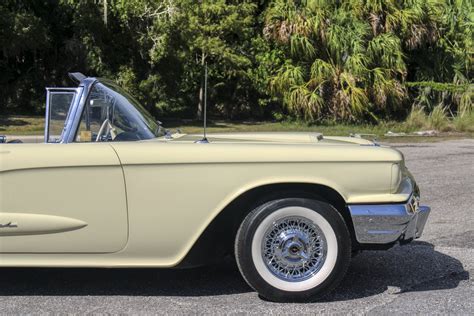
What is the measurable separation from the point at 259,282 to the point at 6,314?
170 centimetres

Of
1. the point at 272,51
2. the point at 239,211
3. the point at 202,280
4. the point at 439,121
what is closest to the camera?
the point at 239,211

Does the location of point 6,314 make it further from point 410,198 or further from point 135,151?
point 410,198

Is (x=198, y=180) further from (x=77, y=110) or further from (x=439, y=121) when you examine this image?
(x=439, y=121)

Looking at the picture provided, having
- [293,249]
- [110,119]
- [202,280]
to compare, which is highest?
[110,119]

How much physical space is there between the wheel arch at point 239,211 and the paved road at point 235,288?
13.5 inches

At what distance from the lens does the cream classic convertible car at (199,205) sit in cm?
407

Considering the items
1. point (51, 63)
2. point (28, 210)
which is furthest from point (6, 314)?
point (51, 63)

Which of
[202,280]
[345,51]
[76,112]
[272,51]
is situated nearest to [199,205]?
[202,280]

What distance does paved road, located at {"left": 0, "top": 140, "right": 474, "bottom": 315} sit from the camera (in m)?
4.16

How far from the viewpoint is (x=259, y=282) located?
4.19m

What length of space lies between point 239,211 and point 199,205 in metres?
0.34

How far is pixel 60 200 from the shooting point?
4070mm

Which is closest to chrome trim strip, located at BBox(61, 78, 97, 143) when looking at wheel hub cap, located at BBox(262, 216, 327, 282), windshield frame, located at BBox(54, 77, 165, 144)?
windshield frame, located at BBox(54, 77, 165, 144)

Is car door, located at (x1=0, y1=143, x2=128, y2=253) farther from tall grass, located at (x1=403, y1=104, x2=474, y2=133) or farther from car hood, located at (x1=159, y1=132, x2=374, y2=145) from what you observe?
tall grass, located at (x1=403, y1=104, x2=474, y2=133)
